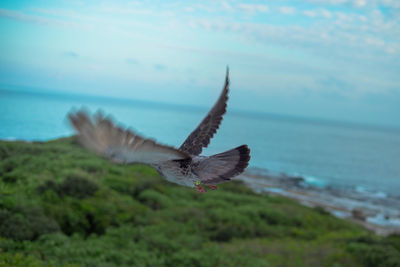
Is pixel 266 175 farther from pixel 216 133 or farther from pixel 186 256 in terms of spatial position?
pixel 216 133

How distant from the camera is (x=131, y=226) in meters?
14.5

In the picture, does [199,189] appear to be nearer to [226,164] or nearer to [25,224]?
[226,164]

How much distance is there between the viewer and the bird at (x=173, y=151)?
205cm

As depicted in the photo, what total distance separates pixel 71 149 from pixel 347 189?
38.4 meters

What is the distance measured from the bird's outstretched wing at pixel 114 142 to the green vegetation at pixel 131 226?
25.5 ft

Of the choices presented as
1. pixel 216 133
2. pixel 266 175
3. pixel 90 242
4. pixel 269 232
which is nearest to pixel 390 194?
pixel 266 175

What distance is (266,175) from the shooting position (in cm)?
4900

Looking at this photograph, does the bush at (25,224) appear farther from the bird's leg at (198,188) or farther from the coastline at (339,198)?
the coastline at (339,198)

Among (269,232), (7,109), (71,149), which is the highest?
(7,109)

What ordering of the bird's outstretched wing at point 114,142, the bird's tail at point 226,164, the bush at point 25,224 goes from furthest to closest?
the bush at point 25,224, the bird's tail at point 226,164, the bird's outstretched wing at point 114,142

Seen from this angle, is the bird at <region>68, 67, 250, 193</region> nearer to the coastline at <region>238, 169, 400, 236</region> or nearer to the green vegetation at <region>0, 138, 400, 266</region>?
the green vegetation at <region>0, 138, 400, 266</region>

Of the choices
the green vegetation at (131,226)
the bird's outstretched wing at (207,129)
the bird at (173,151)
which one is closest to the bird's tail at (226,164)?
the bird at (173,151)

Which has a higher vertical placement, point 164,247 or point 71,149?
point 71,149

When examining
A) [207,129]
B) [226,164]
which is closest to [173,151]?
[226,164]
